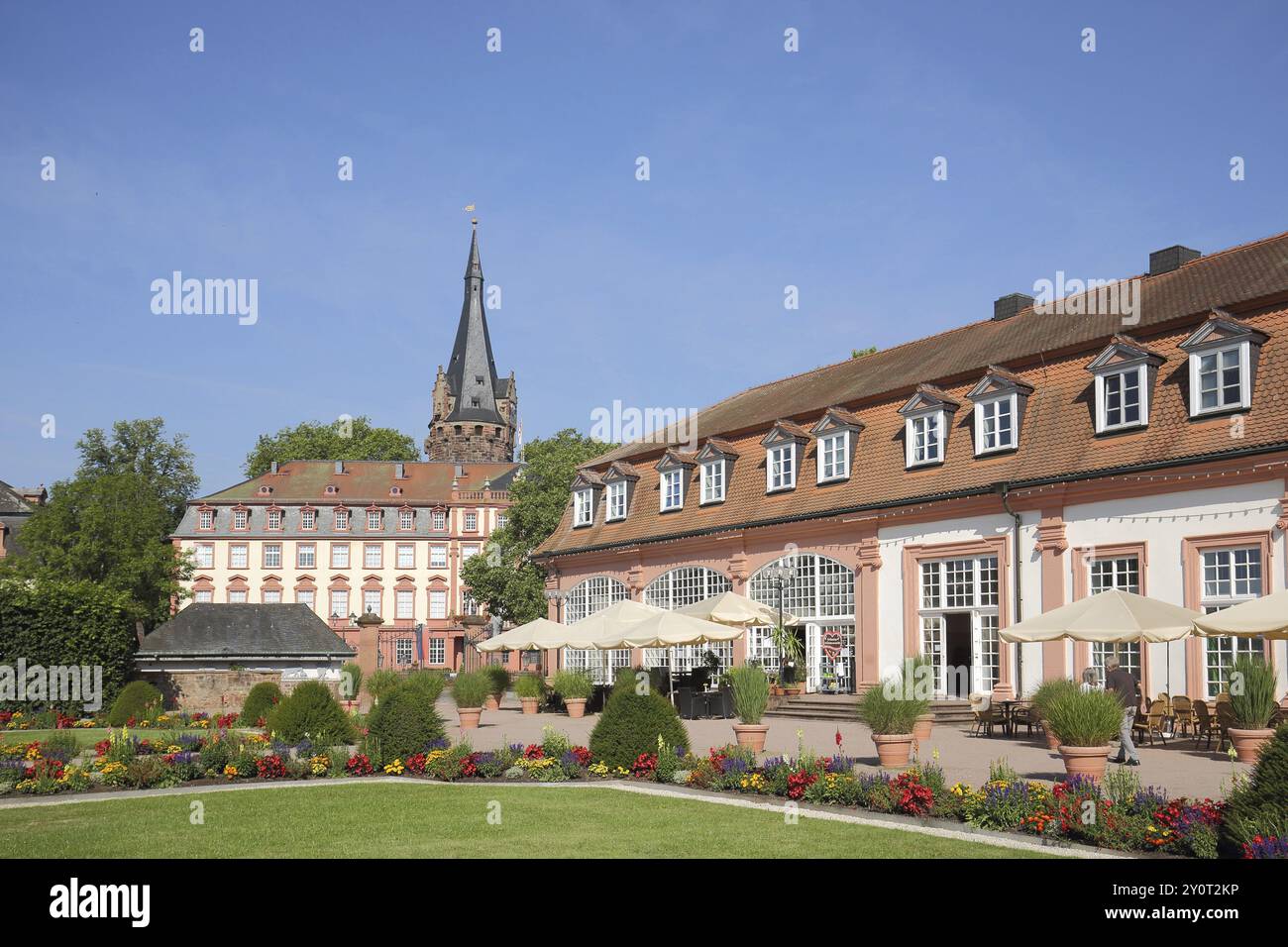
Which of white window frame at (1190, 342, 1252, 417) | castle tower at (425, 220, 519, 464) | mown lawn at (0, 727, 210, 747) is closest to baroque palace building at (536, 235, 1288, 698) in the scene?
white window frame at (1190, 342, 1252, 417)

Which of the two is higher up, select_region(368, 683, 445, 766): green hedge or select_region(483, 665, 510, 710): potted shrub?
select_region(368, 683, 445, 766): green hedge

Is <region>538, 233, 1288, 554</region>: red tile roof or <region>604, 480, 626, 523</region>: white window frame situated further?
<region>604, 480, 626, 523</region>: white window frame

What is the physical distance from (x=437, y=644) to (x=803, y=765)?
71.5 meters

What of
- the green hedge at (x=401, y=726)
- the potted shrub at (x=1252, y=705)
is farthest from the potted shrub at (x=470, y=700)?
the potted shrub at (x=1252, y=705)

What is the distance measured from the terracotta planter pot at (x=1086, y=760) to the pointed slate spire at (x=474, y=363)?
101068mm

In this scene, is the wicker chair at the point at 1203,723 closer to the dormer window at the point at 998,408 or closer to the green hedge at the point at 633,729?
the dormer window at the point at 998,408

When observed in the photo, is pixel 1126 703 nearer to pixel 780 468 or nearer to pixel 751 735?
pixel 751 735

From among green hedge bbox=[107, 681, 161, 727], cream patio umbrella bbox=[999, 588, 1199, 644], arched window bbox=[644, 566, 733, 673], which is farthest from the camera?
arched window bbox=[644, 566, 733, 673]

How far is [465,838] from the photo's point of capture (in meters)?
11.2

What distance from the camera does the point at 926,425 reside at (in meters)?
27.8

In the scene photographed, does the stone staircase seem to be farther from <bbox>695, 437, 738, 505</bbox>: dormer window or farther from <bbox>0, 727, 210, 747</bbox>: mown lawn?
<bbox>0, 727, 210, 747</bbox>: mown lawn

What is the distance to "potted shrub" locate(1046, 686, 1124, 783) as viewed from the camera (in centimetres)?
1401

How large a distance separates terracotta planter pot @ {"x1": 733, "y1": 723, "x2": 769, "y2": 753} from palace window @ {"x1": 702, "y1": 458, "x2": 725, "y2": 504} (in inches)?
610

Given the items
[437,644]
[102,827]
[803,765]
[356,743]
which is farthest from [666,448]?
[437,644]
